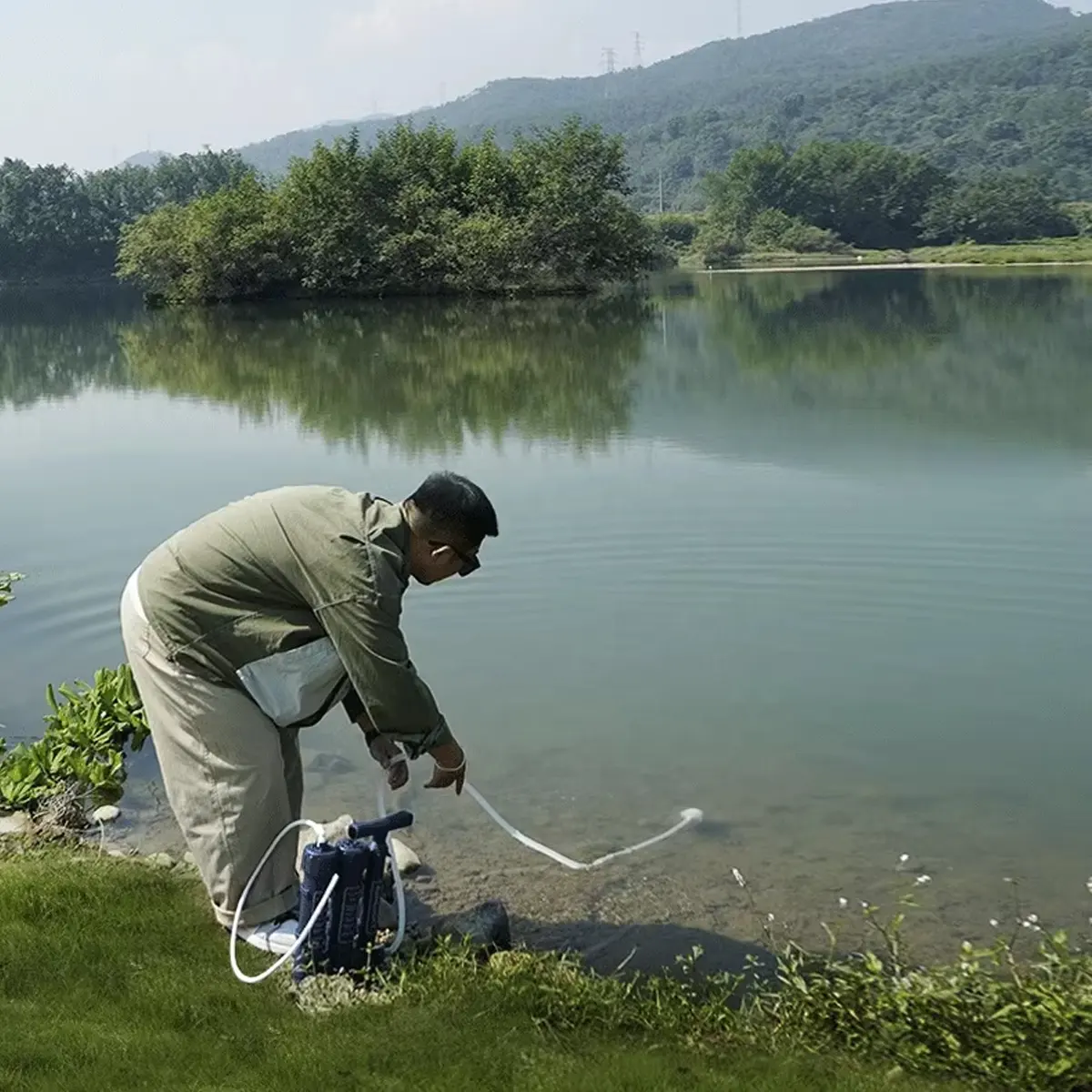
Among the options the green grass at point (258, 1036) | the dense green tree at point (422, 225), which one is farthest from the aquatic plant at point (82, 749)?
the dense green tree at point (422, 225)

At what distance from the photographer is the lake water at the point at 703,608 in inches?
209

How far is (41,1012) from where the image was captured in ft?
10.9

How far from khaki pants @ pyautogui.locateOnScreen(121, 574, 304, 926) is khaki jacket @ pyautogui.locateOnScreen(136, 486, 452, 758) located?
0.19ft

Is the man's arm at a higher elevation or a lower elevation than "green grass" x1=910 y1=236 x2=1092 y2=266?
higher

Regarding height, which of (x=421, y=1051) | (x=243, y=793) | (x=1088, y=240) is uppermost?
(x=243, y=793)

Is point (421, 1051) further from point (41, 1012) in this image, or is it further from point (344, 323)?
point (344, 323)

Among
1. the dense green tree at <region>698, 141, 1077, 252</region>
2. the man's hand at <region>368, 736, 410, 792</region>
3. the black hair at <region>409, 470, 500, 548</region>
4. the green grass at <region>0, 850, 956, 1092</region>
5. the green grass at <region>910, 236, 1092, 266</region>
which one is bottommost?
the green grass at <region>910, 236, 1092, 266</region>

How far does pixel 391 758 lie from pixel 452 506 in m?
0.88

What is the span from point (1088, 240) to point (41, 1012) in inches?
3422

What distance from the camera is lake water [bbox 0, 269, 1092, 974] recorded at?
532cm

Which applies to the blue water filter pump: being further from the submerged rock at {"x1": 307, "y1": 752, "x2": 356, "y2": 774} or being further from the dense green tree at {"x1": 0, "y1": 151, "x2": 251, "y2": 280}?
the dense green tree at {"x1": 0, "y1": 151, "x2": 251, "y2": 280}

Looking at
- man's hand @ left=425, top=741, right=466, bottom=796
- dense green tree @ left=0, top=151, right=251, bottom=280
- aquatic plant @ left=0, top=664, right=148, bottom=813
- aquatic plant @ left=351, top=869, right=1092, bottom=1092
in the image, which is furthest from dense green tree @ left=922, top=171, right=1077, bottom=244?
man's hand @ left=425, top=741, right=466, bottom=796

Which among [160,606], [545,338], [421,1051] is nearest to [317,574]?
[160,606]

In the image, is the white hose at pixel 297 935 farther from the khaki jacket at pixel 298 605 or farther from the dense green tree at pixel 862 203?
the dense green tree at pixel 862 203
